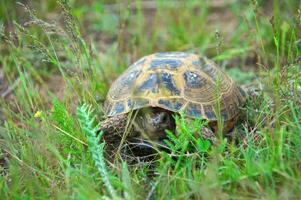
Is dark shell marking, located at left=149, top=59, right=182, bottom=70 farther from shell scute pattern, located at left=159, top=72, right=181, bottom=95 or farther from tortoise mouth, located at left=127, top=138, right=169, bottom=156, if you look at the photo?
tortoise mouth, located at left=127, top=138, right=169, bottom=156

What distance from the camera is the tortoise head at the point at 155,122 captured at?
2.88 metres

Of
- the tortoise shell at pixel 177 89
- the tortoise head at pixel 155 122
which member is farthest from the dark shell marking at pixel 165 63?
the tortoise head at pixel 155 122

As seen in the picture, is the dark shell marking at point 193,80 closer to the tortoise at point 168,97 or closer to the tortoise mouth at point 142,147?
the tortoise at point 168,97

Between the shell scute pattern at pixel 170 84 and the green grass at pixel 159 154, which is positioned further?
the shell scute pattern at pixel 170 84

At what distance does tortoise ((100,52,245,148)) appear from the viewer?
289 cm

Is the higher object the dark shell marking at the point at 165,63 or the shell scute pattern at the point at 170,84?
the dark shell marking at the point at 165,63

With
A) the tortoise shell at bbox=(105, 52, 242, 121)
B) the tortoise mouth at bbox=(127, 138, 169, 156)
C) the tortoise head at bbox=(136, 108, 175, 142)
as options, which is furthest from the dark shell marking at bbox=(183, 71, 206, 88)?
the tortoise mouth at bbox=(127, 138, 169, 156)

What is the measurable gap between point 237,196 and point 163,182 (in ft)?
1.13

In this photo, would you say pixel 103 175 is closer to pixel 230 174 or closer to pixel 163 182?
pixel 163 182

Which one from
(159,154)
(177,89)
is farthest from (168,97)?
(159,154)

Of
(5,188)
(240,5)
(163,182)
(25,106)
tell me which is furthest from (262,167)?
(240,5)

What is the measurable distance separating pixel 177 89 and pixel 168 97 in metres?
0.10

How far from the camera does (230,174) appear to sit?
7.30ft

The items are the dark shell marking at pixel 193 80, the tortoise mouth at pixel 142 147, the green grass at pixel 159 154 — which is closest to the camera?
the green grass at pixel 159 154
